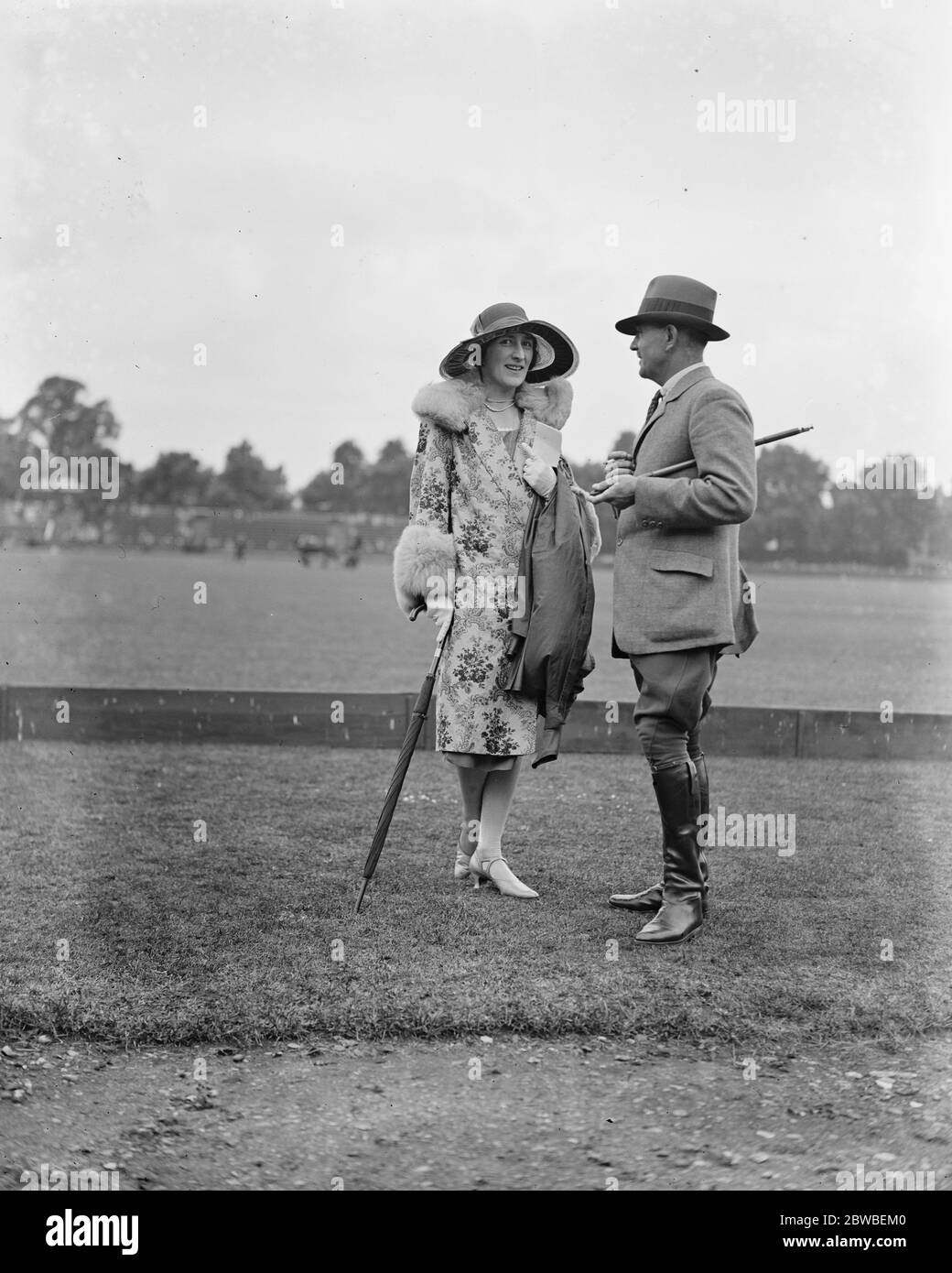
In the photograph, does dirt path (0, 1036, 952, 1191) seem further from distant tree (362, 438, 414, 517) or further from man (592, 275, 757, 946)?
distant tree (362, 438, 414, 517)

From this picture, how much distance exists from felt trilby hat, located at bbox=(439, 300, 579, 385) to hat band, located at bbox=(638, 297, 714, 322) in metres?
0.56

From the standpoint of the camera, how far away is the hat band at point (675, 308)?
4.76m

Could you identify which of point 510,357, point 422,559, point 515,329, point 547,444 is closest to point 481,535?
point 422,559

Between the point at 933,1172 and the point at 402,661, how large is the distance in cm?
1300

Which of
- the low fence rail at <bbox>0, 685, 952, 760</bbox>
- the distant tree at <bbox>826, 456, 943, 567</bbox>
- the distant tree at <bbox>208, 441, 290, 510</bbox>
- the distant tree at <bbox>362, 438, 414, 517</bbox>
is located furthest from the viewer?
the distant tree at <bbox>208, 441, 290, 510</bbox>

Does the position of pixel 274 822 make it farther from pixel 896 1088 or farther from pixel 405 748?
pixel 896 1088

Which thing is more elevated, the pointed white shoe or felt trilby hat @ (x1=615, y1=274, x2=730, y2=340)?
felt trilby hat @ (x1=615, y1=274, x2=730, y2=340)

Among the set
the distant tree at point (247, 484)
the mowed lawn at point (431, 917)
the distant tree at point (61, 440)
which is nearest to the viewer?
the mowed lawn at point (431, 917)

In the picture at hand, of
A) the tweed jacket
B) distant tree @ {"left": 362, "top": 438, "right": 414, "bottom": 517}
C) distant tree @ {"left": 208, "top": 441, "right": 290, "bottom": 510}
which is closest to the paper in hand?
the tweed jacket

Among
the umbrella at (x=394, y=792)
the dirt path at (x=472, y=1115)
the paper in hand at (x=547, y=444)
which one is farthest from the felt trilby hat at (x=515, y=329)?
the dirt path at (x=472, y=1115)

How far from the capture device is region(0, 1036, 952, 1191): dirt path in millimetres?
2945

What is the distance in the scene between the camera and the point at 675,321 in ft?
15.7

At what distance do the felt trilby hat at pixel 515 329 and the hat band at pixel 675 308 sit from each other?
0.56 meters

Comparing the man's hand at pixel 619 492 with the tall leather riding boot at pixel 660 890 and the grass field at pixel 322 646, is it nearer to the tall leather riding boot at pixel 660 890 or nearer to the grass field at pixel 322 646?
the tall leather riding boot at pixel 660 890
